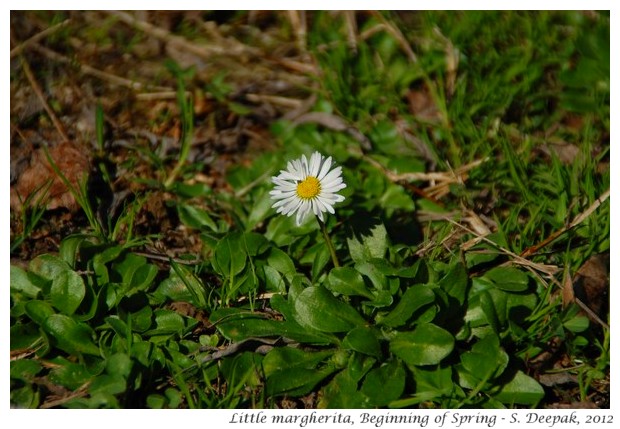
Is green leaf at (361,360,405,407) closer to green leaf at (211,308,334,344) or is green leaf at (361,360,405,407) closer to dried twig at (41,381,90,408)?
green leaf at (211,308,334,344)

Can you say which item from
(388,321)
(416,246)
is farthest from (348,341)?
(416,246)

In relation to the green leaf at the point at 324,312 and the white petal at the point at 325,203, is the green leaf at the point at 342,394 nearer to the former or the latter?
the green leaf at the point at 324,312

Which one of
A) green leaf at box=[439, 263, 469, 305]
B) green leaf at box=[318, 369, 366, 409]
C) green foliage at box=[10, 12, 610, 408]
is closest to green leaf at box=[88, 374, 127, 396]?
green foliage at box=[10, 12, 610, 408]

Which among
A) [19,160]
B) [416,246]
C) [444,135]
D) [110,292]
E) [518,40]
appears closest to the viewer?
[110,292]

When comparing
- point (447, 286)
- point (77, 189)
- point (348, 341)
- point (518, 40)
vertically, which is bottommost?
point (348, 341)

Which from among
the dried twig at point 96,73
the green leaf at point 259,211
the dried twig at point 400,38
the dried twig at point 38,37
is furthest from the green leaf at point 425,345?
the dried twig at point 38,37

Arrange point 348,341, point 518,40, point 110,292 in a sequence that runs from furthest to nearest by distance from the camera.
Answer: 1. point 518,40
2. point 110,292
3. point 348,341

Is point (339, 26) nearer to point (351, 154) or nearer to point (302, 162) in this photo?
point (351, 154)
